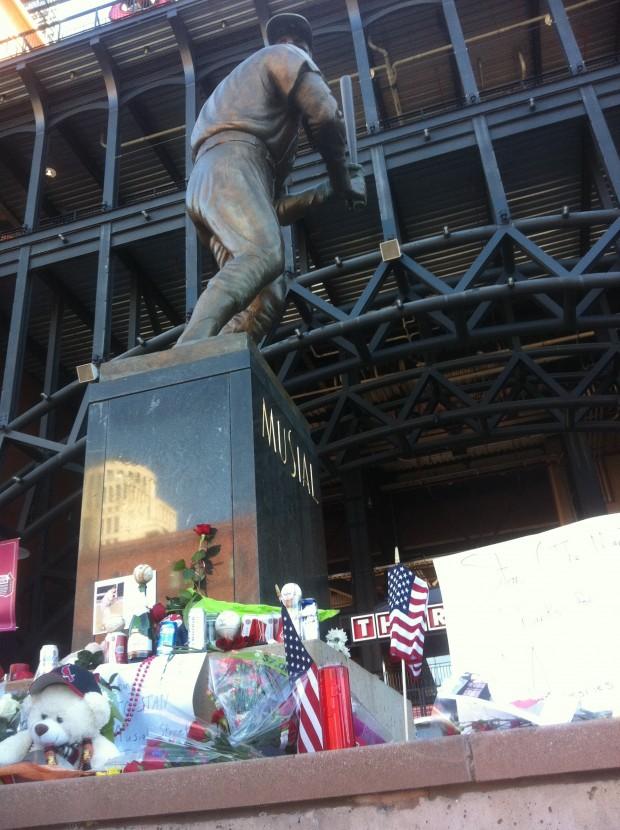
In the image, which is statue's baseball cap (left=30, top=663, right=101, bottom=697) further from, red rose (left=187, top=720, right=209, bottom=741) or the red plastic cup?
the red plastic cup

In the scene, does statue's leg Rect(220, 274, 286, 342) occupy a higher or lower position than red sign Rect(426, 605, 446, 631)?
higher

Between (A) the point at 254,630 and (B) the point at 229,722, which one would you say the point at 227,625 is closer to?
(A) the point at 254,630

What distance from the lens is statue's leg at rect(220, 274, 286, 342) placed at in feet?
17.5

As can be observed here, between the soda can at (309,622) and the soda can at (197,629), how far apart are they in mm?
426

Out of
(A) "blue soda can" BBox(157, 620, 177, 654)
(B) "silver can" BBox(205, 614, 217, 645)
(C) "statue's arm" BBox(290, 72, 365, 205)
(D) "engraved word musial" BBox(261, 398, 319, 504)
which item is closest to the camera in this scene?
(A) "blue soda can" BBox(157, 620, 177, 654)

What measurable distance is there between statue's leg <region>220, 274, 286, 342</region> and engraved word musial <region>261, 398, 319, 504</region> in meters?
0.77

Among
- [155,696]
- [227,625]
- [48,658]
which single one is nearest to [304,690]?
[155,696]

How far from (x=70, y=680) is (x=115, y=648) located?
741 mm

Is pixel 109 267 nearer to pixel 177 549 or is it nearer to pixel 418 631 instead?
pixel 177 549

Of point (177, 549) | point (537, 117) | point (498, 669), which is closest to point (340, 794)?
point (498, 669)

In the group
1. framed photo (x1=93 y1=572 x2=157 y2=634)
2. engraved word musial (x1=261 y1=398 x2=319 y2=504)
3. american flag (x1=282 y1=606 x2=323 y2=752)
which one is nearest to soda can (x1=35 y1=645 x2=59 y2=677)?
framed photo (x1=93 y1=572 x2=157 y2=634)

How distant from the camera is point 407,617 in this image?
2836 millimetres

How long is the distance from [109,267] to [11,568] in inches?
219

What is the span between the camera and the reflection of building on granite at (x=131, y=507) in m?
4.14
